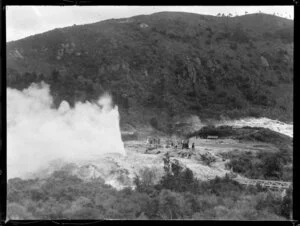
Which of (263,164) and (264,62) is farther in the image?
(264,62)

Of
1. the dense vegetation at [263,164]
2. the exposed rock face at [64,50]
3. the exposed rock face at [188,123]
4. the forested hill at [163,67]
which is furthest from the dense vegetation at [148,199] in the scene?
the exposed rock face at [64,50]

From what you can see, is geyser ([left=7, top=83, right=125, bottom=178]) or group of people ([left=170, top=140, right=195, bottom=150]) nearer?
geyser ([left=7, top=83, right=125, bottom=178])

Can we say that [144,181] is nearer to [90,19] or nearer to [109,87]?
[109,87]

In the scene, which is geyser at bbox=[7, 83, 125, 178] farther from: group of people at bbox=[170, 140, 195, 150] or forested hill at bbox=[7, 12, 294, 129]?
group of people at bbox=[170, 140, 195, 150]

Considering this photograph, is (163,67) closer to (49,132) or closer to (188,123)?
(188,123)

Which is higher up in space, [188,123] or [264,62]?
[264,62]

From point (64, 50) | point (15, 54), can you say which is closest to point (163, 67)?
point (64, 50)

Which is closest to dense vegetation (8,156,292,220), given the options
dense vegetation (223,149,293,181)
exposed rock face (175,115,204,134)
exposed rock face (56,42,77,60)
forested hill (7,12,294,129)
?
dense vegetation (223,149,293,181)
